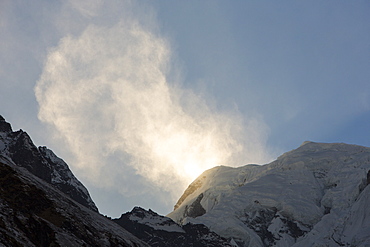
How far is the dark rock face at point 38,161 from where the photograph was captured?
5581 inches

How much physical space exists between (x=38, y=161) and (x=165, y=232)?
6729 cm

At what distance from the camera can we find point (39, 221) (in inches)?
2130

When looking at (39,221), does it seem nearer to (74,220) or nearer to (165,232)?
(74,220)

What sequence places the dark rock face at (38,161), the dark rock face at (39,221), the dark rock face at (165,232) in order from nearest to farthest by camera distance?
1. the dark rock face at (39,221)
2. the dark rock face at (38,161)
3. the dark rock face at (165,232)

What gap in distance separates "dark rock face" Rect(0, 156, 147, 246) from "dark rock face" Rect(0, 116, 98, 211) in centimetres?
7464

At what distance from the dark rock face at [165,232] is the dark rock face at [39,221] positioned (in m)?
105

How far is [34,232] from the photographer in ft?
165

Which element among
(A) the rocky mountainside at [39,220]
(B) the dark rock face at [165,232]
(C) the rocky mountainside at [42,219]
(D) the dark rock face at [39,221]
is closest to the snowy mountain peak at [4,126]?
(B) the dark rock face at [165,232]

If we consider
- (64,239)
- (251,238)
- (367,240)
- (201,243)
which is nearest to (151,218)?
(201,243)

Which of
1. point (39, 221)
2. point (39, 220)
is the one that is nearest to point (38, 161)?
point (39, 220)

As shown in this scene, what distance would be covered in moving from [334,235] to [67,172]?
109593 mm

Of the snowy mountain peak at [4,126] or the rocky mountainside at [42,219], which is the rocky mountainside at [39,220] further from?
the snowy mountain peak at [4,126]

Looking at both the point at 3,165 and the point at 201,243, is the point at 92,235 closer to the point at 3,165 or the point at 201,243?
the point at 3,165

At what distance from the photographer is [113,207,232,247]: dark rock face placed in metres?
180
